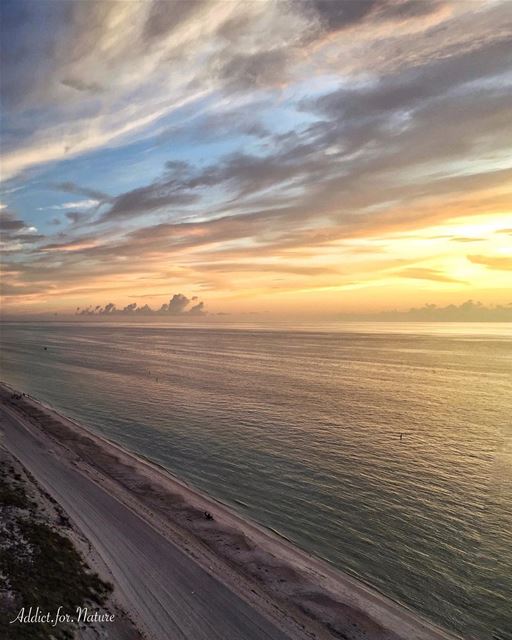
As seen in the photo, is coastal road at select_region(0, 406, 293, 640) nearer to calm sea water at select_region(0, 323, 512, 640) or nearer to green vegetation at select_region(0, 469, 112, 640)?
green vegetation at select_region(0, 469, 112, 640)

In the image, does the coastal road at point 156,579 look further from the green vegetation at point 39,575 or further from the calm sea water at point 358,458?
the calm sea water at point 358,458

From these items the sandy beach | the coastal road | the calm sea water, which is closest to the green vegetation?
the sandy beach

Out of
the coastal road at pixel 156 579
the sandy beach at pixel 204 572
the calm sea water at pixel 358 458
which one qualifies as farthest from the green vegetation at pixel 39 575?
the calm sea water at pixel 358 458

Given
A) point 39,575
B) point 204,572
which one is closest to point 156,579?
point 204,572

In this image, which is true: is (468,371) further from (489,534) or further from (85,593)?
(85,593)

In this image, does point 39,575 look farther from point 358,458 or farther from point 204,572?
point 358,458

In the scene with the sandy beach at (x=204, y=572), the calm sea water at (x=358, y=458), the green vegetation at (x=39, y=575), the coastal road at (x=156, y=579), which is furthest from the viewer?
the calm sea water at (x=358, y=458)

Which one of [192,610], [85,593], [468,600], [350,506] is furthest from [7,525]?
[468,600]
